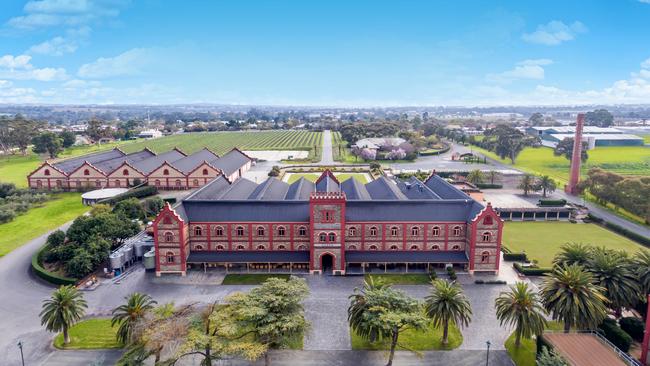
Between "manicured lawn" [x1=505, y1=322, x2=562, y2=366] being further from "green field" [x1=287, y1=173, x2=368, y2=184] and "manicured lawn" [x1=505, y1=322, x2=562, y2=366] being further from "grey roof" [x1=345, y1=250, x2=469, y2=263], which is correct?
"green field" [x1=287, y1=173, x2=368, y2=184]

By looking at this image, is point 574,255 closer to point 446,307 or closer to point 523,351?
point 523,351

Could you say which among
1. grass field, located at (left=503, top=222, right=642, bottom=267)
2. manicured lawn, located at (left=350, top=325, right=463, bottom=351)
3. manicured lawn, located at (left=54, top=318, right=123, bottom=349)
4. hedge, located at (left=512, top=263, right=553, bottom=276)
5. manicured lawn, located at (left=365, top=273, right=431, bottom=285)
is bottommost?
manicured lawn, located at (left=54, top=318, right=123, bottom=349)

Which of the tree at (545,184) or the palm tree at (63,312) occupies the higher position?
the tree at (545,184)

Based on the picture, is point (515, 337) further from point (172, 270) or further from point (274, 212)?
point (172, 270)

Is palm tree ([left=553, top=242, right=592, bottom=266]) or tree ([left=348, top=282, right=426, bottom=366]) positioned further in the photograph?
palm tree ([left=553, top=242, right=592, bottom=266])

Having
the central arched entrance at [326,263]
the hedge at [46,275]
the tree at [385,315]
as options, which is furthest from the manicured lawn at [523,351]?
the hedge at [46,275]

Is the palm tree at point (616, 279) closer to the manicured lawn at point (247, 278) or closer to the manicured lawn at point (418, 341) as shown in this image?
the manicured lawn at point (418, 341)

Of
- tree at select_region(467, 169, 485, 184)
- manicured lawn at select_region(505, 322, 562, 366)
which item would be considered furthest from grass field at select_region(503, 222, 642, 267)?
tree at select_region(467, 169, 485, 184)
